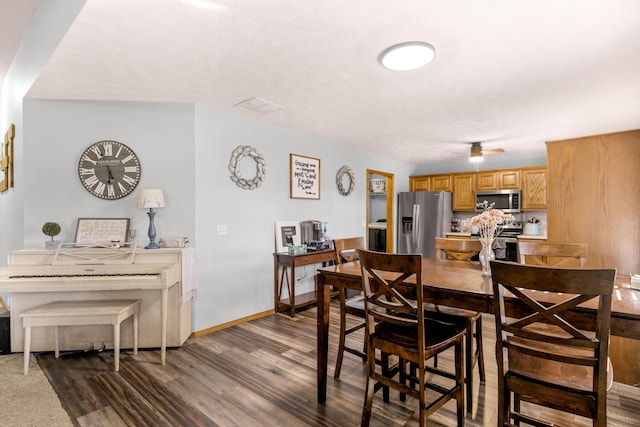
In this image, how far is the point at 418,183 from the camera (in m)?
6.68

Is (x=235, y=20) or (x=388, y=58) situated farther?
(x=388, y=58)

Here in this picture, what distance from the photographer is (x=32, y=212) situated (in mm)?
3068

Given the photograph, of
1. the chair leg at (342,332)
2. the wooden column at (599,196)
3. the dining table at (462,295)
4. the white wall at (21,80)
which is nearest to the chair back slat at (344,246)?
the dining table at (462,295)

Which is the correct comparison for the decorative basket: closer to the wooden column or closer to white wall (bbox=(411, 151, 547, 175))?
the wooden column

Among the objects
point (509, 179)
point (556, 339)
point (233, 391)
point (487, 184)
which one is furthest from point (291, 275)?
point (509, 179)

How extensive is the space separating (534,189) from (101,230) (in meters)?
6.16

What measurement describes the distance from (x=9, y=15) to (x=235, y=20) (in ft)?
8.75

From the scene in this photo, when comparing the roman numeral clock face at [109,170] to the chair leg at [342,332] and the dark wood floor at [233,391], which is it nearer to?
the dark wood floor at [233,391]

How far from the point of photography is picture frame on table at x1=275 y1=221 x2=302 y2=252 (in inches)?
162

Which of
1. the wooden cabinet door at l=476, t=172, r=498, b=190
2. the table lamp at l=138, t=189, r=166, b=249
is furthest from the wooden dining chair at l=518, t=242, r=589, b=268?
the wooden cabinet door at l=476, t=172, r=498, b=190

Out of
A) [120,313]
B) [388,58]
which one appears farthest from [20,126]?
[388,58]

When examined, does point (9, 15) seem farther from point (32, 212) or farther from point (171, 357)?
point (171, 357)

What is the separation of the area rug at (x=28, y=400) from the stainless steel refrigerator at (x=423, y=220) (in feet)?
17.1

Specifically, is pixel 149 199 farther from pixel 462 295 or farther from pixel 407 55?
pixel 462 295
